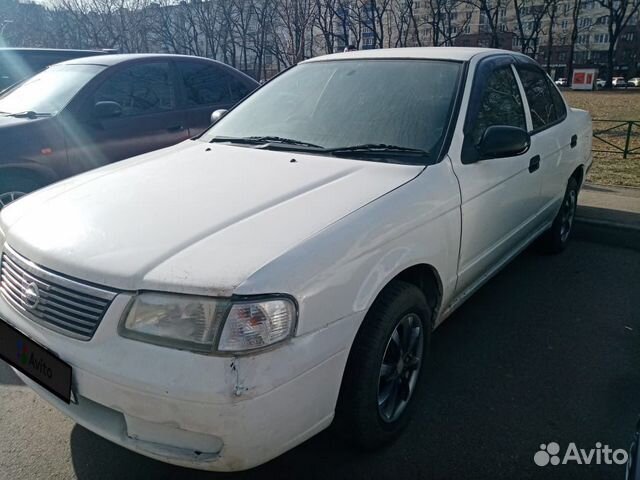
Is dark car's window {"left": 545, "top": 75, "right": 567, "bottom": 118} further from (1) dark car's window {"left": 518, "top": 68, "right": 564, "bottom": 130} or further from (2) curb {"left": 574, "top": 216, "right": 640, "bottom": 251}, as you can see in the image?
(2) curb {"left": 574, "top": 216, "right": 640, "bottom": 251}

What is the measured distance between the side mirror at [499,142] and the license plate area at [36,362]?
2120 mm

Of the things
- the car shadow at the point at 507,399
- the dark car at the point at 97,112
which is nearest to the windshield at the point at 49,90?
the dark car at the point at 97,112

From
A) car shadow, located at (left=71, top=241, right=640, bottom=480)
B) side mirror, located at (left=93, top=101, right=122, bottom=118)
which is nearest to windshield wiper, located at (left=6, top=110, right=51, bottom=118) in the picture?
side mirror, located at (left=93, top=101, right=122, bottom=118)

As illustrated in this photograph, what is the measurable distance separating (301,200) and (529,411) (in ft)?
5.05

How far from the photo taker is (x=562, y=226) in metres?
4.43

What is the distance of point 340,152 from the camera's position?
2.58 meters

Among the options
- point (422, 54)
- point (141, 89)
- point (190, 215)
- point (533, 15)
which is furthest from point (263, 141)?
point (533, 15)

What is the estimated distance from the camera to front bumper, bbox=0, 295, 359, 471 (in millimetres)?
1513

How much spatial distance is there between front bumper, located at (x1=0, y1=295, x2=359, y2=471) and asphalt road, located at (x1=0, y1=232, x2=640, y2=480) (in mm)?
512

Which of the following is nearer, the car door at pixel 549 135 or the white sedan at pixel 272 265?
the white sedan at pixel 272 265

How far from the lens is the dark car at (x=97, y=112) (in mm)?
4242

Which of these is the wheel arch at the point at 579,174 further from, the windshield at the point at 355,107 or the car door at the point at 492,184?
the windshield at the point at 355,107

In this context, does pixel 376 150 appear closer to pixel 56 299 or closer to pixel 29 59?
pixel 56 299

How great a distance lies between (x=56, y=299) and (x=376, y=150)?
5.20 ft
